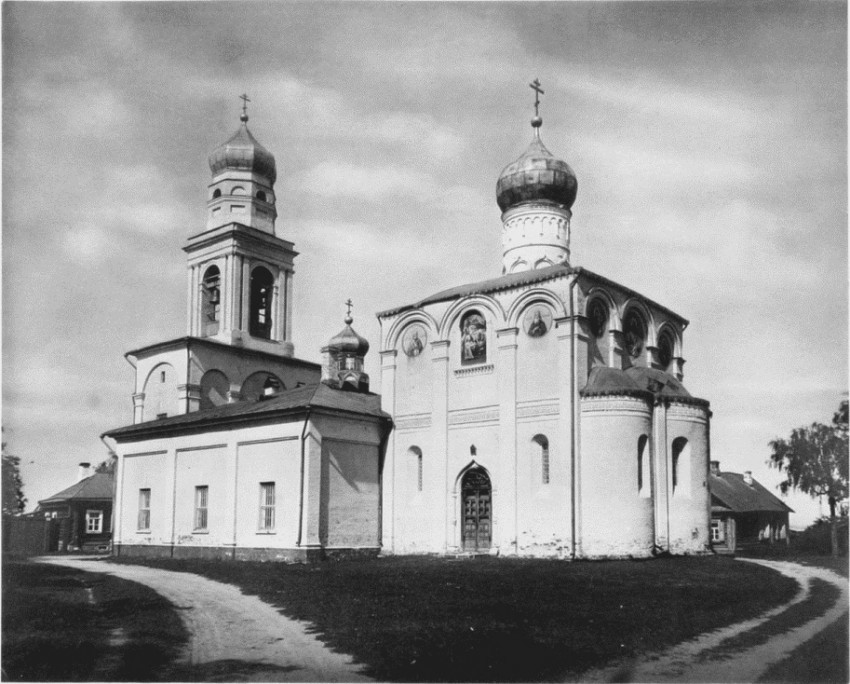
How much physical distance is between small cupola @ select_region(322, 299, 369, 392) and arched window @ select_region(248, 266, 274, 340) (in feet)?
13.4

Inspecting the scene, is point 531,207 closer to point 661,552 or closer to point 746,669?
point 661,552

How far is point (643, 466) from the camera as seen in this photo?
25188mm

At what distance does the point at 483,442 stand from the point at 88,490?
83.2ft

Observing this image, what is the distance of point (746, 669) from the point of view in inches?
412

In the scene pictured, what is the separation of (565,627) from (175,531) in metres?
20.4

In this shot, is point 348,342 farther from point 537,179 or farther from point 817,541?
point 817,541

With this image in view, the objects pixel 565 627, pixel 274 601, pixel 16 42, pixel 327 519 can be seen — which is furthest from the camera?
pixel 327 519

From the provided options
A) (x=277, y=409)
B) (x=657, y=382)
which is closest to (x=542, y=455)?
(x=657, y=382)

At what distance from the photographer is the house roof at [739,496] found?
1608 inches

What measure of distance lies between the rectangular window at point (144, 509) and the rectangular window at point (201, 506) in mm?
2983

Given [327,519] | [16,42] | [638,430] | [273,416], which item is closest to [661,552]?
[638,430]

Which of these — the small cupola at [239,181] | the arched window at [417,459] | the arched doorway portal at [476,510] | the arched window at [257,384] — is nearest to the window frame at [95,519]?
the arched window at [257,384]

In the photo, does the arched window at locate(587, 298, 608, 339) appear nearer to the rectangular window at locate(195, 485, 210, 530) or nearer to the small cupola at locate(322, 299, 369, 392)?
the small cupola at locate(322, 299, 369, 392)

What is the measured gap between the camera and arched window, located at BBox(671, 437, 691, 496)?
26.3m
